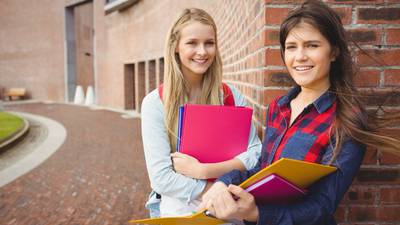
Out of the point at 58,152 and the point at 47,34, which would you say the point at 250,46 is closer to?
the point at 58,152

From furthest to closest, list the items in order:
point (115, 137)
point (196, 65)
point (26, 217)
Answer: point (115, 137), point (26, 217), point (196, 65)

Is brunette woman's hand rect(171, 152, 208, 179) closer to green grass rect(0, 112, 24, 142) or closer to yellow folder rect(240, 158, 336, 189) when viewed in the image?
yellow folder rect(240, 158, 336, 189)

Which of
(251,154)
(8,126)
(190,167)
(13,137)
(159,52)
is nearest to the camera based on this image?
(190,167)

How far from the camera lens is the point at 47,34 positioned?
23.1 meters

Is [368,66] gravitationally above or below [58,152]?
above

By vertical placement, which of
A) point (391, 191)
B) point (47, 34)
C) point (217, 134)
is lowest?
point (391, 191)

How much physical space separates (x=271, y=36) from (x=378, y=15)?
522mm

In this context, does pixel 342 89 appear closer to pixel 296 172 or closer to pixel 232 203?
pixel 296 172

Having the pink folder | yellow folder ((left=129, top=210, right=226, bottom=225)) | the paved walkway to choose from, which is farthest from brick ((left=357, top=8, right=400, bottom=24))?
the paved walkway

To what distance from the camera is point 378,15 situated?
5.77 ft

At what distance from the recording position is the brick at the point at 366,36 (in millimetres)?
1774

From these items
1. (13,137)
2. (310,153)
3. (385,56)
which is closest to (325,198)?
(310,153)

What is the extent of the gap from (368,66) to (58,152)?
715cm

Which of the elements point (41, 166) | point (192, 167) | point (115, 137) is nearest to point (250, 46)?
point (192, 167)
